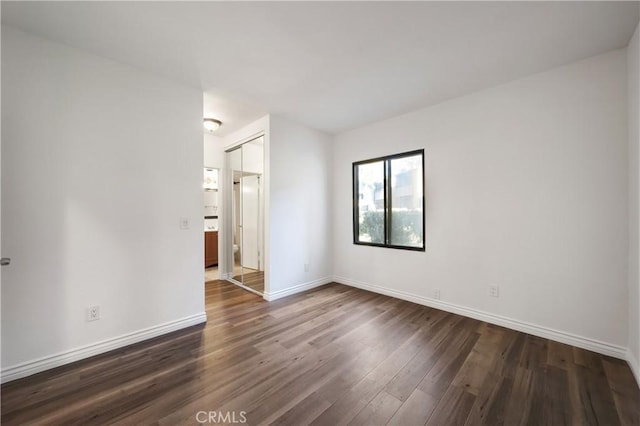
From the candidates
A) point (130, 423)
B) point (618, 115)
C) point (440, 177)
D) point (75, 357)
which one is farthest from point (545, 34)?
point (75, 357)

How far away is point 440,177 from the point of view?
126 inches

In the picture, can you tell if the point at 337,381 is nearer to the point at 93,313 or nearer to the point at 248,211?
the point at 93,313

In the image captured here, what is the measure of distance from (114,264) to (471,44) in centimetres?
366

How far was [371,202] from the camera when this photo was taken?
405 cm

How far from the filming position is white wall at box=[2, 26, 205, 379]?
6.19 ft

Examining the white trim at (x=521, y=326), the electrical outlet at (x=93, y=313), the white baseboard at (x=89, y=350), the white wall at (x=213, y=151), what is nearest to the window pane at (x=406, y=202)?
the white trim at (x=521, y=326)

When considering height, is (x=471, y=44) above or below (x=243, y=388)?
above

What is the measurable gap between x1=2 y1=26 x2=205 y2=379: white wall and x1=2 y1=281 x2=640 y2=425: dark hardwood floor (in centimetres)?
30

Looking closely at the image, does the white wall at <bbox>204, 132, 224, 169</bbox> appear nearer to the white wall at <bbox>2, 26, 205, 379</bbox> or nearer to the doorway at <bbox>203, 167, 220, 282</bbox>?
the doorway at <bbox>203, 167, 220, 282</bbox>

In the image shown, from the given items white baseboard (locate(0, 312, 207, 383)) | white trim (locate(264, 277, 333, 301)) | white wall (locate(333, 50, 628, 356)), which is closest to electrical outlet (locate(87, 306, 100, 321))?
white baseboard (locate(0, 312, 207, 383))

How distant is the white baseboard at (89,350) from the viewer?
73.6 inches

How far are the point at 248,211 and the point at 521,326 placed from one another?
3867 mm

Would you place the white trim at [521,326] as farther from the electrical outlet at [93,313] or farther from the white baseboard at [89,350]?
the electrical outlet at [93,313]

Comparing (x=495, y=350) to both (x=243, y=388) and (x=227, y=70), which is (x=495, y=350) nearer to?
(x=243, y=388)
